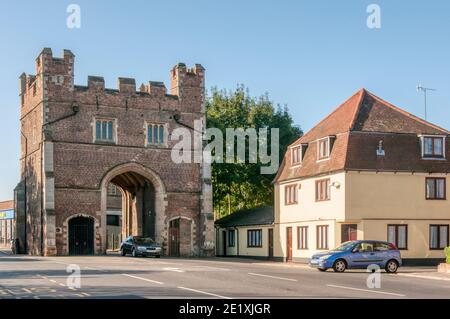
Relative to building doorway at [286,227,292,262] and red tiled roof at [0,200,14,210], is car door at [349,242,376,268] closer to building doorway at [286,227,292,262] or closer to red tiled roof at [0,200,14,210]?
building doorway at [286,227,292,262]

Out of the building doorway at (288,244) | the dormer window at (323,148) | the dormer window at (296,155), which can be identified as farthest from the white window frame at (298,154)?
the building doorway at (288,244)

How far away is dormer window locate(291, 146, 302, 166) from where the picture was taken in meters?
48.4

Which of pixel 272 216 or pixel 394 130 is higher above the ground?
pixel 394 130

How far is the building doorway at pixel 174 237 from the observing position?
188ft

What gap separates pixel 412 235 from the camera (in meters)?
42.9

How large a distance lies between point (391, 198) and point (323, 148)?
5421 millimetres

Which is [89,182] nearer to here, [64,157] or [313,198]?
[64,157]

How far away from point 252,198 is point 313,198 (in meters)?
26.2

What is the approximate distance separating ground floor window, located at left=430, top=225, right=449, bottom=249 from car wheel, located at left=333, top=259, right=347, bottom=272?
36.4 ft

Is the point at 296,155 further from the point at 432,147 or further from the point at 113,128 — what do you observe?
the point at 113,128

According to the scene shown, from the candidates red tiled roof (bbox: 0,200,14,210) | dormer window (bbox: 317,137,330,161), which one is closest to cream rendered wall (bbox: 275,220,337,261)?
dormer window (bbox: 317,137,330,161)

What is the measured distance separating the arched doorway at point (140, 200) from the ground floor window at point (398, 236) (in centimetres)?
2031
